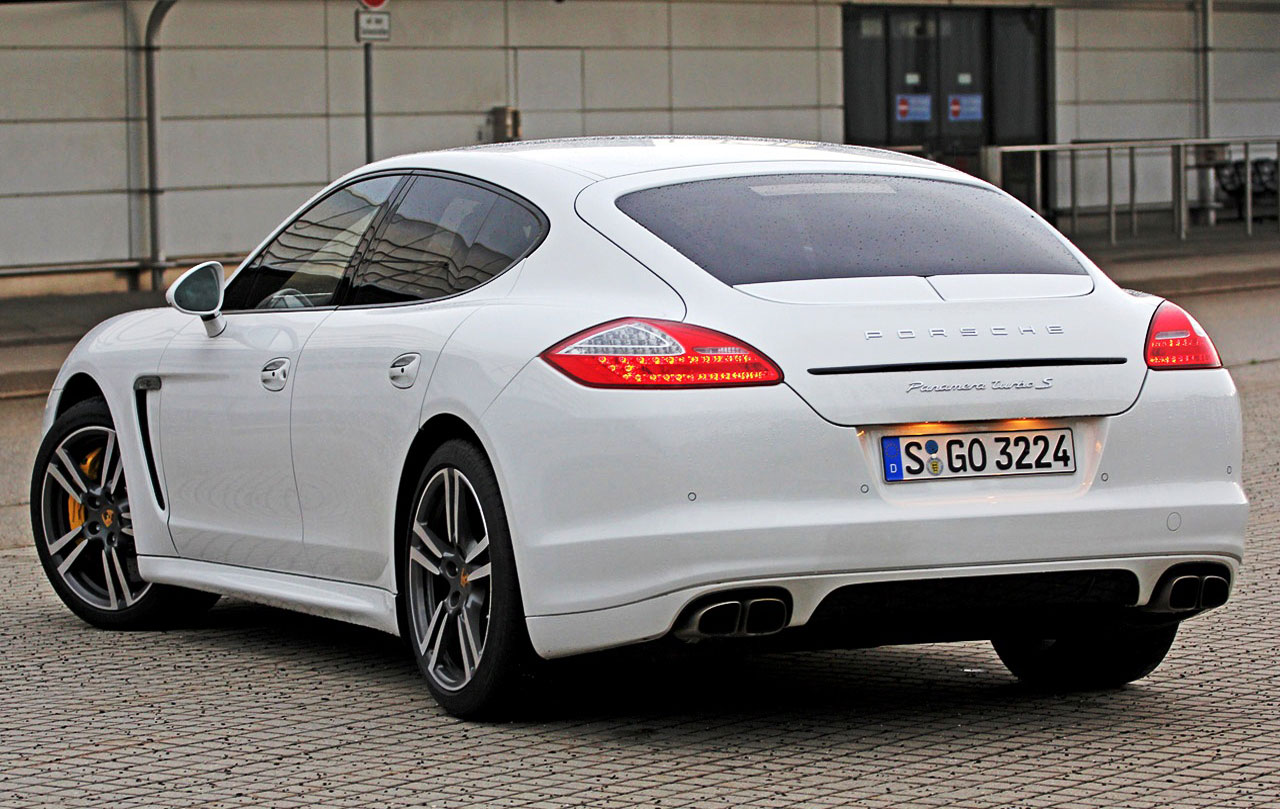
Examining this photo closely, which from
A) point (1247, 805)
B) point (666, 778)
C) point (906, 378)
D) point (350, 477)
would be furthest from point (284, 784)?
point (1247, 805)

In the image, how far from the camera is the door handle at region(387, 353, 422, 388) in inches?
228

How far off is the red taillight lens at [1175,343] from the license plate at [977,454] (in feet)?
1.14

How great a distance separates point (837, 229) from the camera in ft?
18.5

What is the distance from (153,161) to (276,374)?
17636mm

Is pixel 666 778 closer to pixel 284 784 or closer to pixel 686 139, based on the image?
pixel 284 784

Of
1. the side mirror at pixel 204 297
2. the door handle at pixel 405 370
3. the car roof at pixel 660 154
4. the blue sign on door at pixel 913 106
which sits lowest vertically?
the door handle at pixel 405 370

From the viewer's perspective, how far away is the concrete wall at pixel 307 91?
22.8m

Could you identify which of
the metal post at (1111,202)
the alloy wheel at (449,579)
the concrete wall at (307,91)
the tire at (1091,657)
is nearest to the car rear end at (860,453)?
the alloy wheel at (449,579)

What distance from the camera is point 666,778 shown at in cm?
499

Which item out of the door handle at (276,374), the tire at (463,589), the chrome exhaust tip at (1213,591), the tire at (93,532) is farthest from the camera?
the tire at (93,532)

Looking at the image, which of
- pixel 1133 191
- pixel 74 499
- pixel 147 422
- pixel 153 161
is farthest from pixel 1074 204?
pixel 147 422

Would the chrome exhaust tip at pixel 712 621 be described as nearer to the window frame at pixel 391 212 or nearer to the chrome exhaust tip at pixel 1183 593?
the chrome exhaust tip at pixel 1183 593

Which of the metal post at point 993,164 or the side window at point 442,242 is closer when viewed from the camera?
the side window at point 442,242

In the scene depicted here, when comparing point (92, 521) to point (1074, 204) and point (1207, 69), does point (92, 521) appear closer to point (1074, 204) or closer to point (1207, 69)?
point (1074, 204)
